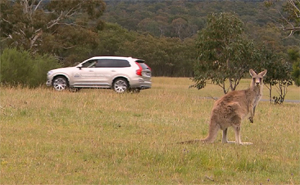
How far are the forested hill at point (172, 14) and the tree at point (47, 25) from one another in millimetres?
28024

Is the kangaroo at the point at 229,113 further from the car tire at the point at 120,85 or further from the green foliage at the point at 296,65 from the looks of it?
the green foliage at the point at 296,65

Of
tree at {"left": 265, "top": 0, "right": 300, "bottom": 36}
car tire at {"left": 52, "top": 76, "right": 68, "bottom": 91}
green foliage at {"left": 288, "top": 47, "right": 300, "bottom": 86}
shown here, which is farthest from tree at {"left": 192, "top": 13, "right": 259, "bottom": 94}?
car tire at {"left": 52, "top": 76, "right": 68, "bottom": 91}

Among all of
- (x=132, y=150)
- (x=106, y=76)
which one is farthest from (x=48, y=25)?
(x=132, y=150)

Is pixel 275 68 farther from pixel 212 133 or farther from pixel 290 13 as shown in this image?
pixel 212 133

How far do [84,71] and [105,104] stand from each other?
8.37 metres

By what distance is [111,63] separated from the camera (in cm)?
2330

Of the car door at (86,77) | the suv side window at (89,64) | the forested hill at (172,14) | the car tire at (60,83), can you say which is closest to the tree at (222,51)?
the car door at (86,77)

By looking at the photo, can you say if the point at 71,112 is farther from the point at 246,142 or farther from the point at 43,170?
the point at 43,170

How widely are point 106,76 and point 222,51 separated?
536 cm

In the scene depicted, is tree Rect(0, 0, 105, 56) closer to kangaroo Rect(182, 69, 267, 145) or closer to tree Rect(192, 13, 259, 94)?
tree Rect(192, 13, 259, 94)

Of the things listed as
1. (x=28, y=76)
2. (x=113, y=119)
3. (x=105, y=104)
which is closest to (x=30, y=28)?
(x=28, y=76)

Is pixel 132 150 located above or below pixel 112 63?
below

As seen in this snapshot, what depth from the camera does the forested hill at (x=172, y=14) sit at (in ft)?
227

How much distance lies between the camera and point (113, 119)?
1181 centimetres
